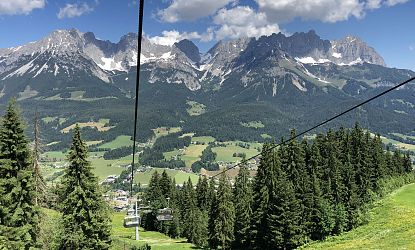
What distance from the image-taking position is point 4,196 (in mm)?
29375

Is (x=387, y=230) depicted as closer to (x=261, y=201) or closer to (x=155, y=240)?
(x=261, y=201)

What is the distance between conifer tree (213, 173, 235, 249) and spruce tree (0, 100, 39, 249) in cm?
4586

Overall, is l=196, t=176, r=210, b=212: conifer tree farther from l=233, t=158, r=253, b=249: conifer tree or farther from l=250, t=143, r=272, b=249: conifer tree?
l=250, t=143, r=272, b=249: conifer tree

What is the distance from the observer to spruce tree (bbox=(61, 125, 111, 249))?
34.9m

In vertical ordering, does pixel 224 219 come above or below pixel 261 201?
below

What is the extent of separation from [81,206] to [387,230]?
119ft

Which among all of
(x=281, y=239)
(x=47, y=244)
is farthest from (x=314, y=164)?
(x=47, y=244)

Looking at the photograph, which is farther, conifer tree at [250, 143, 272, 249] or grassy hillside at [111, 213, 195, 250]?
grassy hillside at [111, 213, 195, 250]

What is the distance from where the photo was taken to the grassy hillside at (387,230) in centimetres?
4278

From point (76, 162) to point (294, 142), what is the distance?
4050cm

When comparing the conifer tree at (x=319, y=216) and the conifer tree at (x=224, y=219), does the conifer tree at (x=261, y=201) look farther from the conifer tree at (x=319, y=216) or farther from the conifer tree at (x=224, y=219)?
the conifer tree at (x=224, y=219)

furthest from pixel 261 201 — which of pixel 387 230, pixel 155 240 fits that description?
pixel 155 240

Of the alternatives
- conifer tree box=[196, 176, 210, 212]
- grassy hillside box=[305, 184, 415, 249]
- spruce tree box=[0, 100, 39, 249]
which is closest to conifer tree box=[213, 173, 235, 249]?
grassy hillside box=[305, 184, 415, 249]

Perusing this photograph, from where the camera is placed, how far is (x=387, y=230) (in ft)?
166
